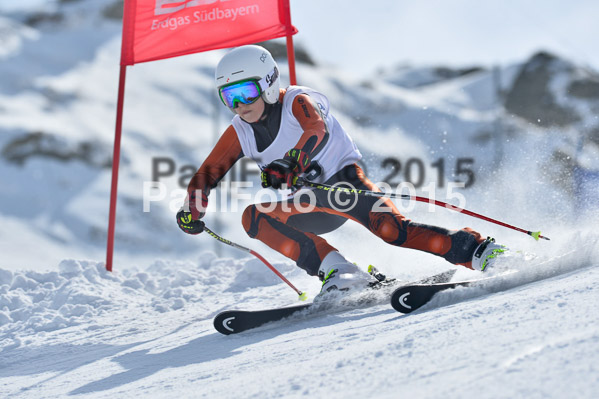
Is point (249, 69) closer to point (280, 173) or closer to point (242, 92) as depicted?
point (242, 92)

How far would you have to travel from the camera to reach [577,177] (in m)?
4.84

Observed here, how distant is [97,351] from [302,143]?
63.3 inches

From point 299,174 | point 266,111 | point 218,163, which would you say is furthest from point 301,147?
point 218,163

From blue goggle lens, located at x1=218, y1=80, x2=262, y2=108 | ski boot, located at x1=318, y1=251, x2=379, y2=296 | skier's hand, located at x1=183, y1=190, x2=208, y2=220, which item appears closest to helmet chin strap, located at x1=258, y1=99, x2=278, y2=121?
blue goggle lens, located at x1=218, y1=80, x2=262, y2=108

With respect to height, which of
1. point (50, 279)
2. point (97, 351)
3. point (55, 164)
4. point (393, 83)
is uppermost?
point (393, 83)

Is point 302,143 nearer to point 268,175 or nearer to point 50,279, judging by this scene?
point 268,175

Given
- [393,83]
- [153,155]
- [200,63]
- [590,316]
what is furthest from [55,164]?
[590,316]

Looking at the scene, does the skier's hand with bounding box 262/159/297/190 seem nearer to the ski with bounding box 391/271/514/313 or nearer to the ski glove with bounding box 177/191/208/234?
the ski glove with bounding box 177/191/208/234

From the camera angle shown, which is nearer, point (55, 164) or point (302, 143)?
point (302, 143)

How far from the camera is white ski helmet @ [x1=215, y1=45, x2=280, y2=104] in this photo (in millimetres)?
3221

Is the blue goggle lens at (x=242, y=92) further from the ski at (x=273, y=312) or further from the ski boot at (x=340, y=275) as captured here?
the ski at (x=273, y=312)

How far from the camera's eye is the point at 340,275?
3236 mm

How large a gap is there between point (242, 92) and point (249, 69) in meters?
0.13

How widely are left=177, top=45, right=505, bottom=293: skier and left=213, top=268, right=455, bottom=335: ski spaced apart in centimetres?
9
